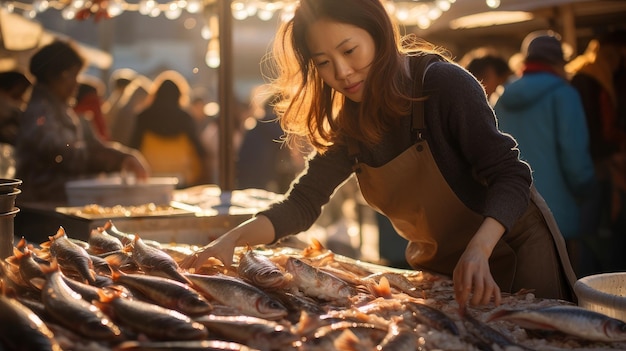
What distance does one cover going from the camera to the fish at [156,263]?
2.99m

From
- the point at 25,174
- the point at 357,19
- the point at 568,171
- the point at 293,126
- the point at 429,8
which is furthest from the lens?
the point at 429,8

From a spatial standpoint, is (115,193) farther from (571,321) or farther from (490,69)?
(490,69)

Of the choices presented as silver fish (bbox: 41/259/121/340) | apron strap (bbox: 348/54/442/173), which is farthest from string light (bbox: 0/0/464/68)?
silver fish (bbox: 41/259/121/340)

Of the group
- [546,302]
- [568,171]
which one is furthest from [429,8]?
[546,302]

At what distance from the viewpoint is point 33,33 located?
1032 cm

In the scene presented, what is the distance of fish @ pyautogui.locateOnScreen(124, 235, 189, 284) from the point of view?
9.80 feet

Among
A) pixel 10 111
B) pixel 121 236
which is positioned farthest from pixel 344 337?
pixel 10 111

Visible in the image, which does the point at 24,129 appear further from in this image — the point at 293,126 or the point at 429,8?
the point at 429,8

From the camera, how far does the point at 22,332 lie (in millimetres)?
2143

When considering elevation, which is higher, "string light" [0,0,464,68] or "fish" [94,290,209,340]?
"string light" [0,0,464,68]

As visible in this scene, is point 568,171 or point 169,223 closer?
point 169,223

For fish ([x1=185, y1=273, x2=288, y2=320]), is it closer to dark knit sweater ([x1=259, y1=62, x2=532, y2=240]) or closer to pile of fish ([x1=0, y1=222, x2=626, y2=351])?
pile of fish ([x1=0, y1=222, x2=626, y2=351])

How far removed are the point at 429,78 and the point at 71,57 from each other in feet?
13.4

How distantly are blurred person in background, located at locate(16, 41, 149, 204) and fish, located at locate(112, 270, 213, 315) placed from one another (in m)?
3.47
